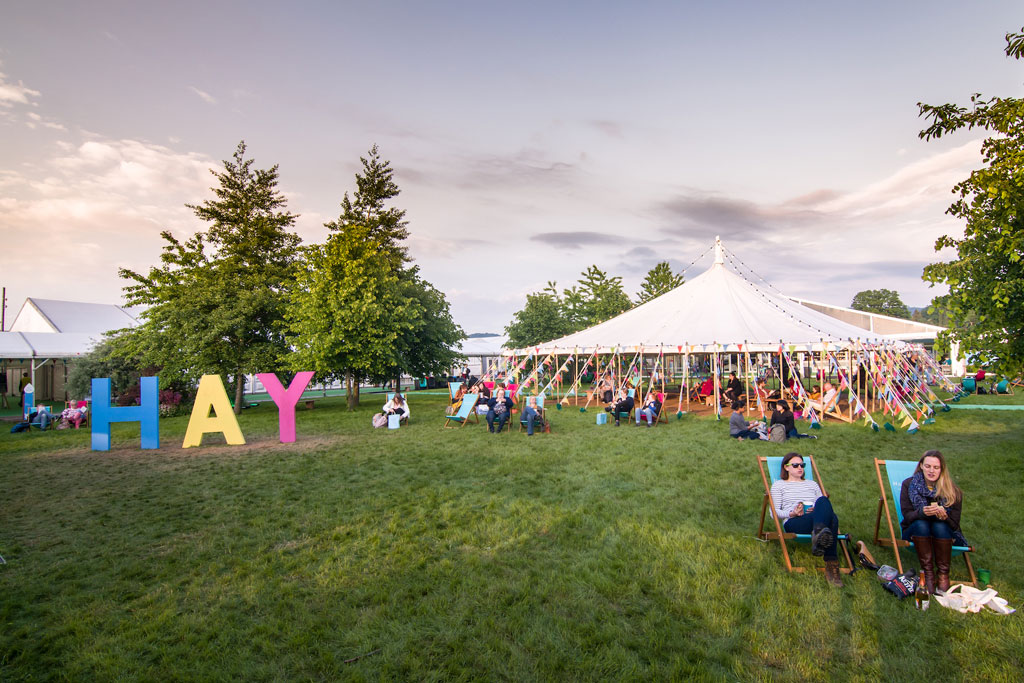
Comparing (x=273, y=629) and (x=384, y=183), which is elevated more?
(x=384, y=183)

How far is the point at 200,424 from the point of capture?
11.8m

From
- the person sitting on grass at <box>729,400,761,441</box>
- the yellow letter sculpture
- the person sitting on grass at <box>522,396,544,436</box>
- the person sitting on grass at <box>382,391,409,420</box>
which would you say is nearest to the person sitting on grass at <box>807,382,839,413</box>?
the person sitting on grass at <box>729,400,761,441</box>

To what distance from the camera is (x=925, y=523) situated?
14.3ft

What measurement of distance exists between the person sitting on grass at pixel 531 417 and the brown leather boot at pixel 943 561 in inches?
352

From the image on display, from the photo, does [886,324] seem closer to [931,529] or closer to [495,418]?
[495,418]

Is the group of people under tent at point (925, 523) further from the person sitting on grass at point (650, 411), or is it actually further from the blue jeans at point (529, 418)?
the person sitting on grass at point (650, 411)

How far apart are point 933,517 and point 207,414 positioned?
41.3 ft

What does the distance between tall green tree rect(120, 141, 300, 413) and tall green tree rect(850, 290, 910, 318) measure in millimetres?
83153

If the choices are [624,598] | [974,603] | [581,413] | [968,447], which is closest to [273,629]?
[624,598]

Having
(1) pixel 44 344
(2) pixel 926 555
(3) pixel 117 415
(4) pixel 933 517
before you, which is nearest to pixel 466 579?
(2) pixel 926 555

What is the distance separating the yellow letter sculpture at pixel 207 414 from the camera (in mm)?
11594

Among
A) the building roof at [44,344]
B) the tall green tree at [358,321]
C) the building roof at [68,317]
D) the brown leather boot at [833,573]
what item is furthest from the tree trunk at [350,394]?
the brown leather boot at [833,573]

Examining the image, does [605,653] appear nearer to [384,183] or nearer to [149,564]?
[149,564]

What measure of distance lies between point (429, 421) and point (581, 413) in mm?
4885
